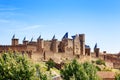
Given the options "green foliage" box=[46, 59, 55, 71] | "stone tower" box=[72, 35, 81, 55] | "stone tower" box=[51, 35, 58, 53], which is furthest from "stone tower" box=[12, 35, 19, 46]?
"stone tower" box=[72, 35, 81, 55]

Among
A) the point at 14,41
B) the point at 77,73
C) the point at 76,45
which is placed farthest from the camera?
the point at 76,45

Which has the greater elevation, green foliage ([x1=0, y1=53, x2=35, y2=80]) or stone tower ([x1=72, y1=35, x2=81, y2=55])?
stone tower ([x1=72, y1=35, x2=81, y2=55])

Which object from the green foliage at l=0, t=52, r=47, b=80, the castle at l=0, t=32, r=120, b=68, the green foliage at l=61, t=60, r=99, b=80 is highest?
the castle at l=0, t=32, r=120, b=68

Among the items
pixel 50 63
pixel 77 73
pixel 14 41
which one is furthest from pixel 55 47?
pixel 77 73

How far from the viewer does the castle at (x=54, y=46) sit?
109 m

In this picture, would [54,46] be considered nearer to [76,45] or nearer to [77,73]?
[76,45]

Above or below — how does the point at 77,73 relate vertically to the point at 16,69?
below

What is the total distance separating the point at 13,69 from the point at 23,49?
173ft

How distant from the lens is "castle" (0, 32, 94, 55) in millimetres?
109181

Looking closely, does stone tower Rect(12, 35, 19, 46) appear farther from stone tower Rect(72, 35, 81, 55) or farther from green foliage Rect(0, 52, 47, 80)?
green foliage Rect(0, 52, 47, 80)

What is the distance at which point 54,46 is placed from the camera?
392 feet

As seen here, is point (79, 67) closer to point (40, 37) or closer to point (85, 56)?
point (40, 37)

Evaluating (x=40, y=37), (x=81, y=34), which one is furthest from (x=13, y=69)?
(x=81, y=34)

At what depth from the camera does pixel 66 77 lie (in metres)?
72.6
